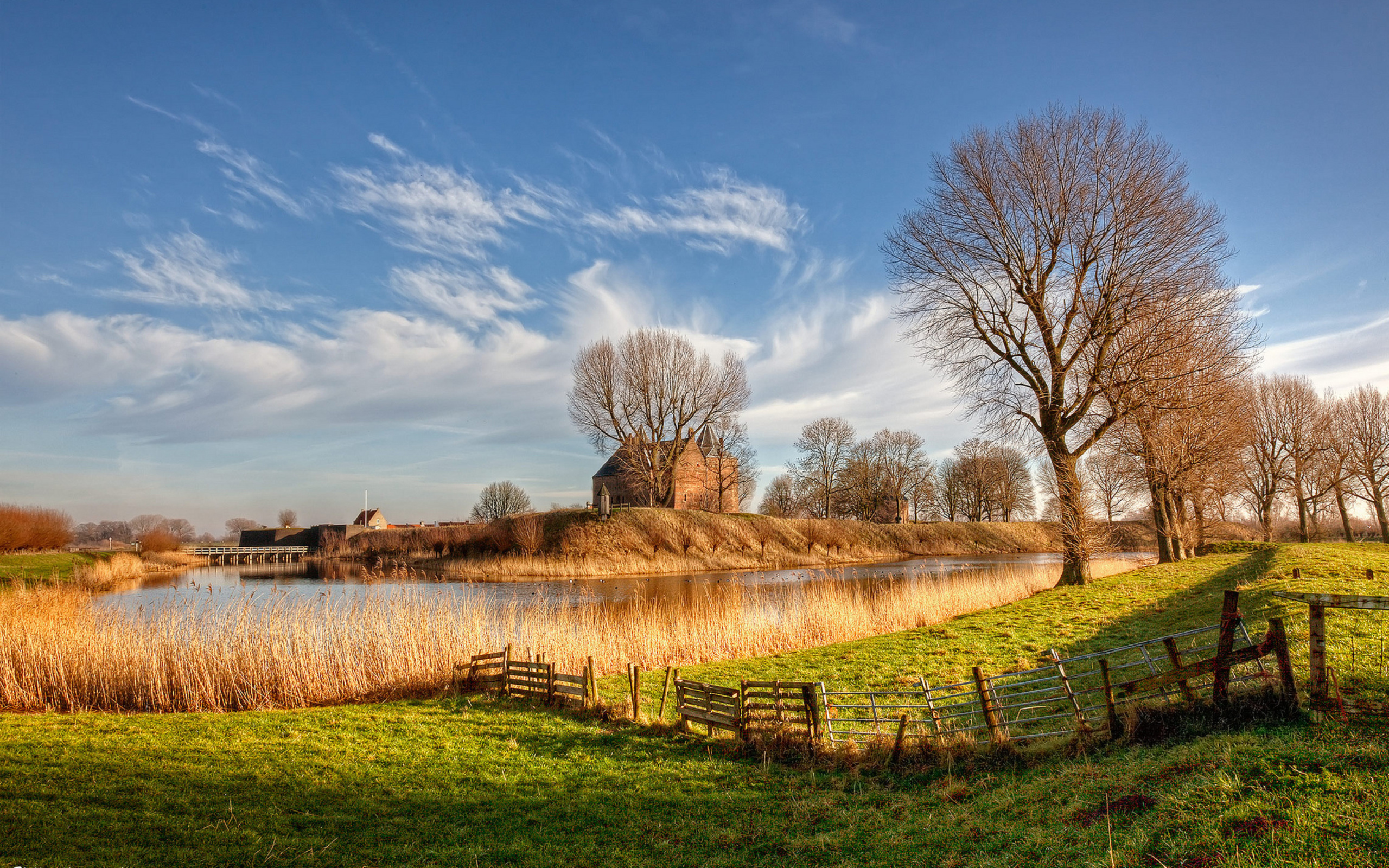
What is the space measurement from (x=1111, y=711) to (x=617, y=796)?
4917 mm

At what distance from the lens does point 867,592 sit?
23.2 meters

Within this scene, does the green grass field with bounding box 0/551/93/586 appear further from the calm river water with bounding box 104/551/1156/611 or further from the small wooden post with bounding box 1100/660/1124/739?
the small wooden post with bounding box 1100/660/1124/739

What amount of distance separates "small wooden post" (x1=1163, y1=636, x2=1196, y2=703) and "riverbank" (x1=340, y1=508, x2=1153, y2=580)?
2866 centimetres

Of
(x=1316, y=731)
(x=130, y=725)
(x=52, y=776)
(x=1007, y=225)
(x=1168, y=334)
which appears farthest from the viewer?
(x=1007, y=225)

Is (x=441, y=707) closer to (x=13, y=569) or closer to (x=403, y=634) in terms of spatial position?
(x=403, y=634)

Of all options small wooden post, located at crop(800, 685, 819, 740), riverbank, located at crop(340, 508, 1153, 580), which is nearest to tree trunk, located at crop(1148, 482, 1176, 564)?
riverbank, located at crop(340, 508, 1153, 580)

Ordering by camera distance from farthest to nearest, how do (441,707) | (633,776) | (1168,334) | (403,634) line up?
1. (1168,334)
2. (403,634)
3. (441,707)
4. (633,776)

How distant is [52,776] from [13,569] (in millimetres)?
29372

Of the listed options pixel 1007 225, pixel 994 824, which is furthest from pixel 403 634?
pixel 1007 225

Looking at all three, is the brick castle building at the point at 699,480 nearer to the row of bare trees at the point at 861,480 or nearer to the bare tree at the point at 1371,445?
the row of bare trees at the point at 861,480

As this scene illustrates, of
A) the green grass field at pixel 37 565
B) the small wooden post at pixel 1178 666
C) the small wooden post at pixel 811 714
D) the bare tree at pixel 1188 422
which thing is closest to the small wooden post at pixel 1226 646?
the small wooden post at pixel 1178 666

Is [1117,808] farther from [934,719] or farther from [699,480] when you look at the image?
[699,480]

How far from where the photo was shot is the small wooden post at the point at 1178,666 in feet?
20.0

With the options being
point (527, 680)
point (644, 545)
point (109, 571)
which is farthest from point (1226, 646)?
point (109, 571)
